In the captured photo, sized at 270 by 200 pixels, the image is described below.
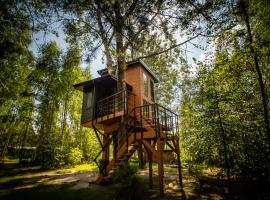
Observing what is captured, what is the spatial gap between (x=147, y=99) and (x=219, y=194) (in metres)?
8.27

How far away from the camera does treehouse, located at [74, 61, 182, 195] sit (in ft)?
30.4

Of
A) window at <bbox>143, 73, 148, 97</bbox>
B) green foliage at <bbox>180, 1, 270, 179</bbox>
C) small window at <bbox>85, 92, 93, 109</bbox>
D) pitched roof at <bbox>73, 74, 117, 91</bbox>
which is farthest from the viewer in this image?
window at <bbox>143, 73, 148, 97</bbox>

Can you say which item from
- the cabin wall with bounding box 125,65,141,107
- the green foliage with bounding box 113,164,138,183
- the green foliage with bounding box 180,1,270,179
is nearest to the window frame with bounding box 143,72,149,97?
the cabin wall with bounding box 125,65,141,107

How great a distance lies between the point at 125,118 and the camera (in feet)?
31.4

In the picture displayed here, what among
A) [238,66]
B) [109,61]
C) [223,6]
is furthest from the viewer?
[109,61]

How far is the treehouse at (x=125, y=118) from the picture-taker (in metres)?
9.27

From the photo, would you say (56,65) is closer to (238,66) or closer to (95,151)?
(238,66)

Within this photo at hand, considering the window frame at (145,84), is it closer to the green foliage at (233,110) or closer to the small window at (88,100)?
the small window at (88,100)

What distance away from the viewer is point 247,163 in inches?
293

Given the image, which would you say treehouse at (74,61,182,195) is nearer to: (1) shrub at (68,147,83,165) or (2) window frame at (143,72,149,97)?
(2) window frame at (143,72,149,97)

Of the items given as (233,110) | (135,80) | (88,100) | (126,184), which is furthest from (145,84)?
(126,184)

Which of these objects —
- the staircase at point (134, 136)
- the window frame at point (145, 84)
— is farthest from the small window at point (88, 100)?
the window frame at point (145, 84)

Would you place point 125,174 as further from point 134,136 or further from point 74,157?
point 74,157

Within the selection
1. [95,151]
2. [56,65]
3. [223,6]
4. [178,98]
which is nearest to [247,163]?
[223,6]
